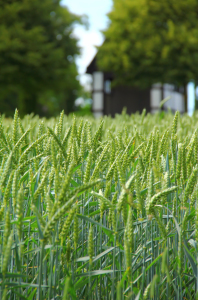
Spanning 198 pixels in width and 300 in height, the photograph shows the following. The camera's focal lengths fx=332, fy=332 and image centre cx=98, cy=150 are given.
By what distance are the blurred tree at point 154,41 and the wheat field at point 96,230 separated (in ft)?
42.1

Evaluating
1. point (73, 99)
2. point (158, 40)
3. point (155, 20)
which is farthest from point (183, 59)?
point (73, 99)

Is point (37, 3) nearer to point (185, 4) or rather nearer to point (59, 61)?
point (59, 61)

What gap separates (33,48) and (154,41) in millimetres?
5575

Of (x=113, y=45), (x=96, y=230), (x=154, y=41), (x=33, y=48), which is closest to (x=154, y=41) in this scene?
(x=154, y=41)

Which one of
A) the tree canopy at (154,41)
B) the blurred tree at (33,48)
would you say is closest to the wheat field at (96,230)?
the tree canopy at (154,41)

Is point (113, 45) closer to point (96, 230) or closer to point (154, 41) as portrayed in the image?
point (154, 41)

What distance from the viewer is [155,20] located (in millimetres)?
13734

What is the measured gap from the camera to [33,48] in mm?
15219

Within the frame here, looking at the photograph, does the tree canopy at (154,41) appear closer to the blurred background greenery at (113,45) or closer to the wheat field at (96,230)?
the blurred background greenery at (113,45)

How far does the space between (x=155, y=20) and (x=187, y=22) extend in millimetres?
1299

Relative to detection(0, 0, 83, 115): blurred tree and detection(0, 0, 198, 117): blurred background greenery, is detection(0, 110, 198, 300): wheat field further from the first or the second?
detection(0, 0, 83, 115): blurred tree

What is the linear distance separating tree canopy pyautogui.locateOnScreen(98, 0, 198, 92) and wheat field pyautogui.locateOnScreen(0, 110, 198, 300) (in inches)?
505

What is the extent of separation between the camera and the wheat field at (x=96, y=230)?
0.73 metres

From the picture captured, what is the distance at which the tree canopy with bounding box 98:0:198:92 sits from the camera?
43.1 feet
